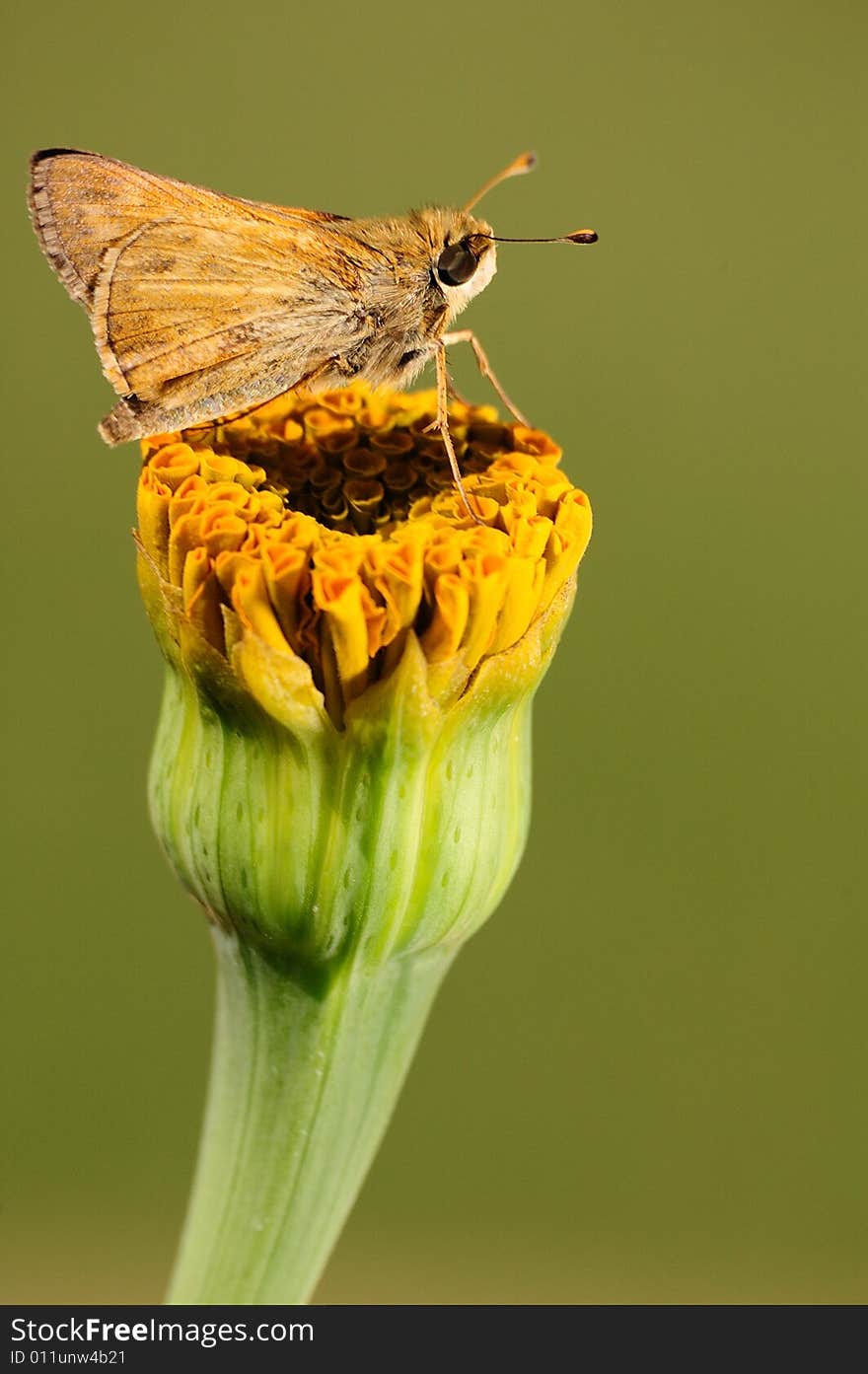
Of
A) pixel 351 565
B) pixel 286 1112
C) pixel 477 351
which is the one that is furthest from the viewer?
pixel 477 351

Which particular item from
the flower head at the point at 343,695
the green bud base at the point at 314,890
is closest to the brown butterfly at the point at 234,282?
the flower head at the point at 343,695

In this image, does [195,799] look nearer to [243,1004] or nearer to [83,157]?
[243,1004]

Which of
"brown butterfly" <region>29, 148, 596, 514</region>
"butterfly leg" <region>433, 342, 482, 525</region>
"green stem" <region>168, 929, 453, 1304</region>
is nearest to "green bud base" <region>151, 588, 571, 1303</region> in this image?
"green stem" <region>168, 929, 453, 1304</region>

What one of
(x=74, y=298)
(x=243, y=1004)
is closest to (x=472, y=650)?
(x=243, y=1004)

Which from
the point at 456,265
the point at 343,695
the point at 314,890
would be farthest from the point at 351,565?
the point at 456,265

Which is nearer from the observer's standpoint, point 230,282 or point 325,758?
point 325,758

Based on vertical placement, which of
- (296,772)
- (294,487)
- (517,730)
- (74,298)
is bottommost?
(296,772)

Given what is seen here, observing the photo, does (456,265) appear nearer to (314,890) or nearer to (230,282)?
(230,282)
